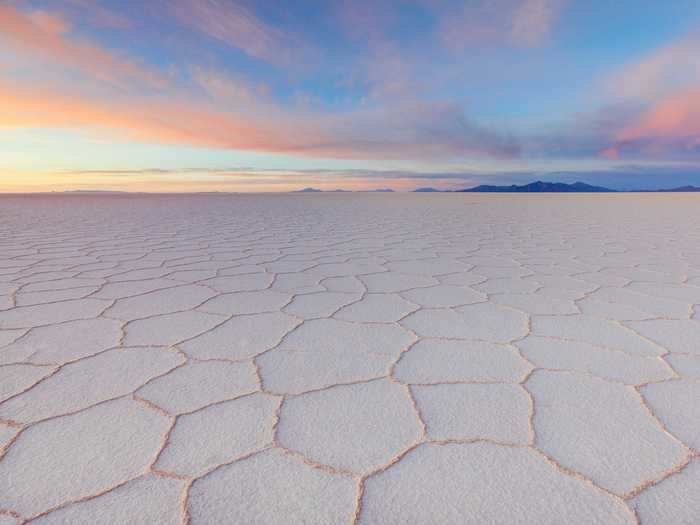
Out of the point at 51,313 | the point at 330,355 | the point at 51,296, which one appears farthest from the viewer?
the point at 51,296

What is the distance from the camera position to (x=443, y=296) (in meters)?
2.03

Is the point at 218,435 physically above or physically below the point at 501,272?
above

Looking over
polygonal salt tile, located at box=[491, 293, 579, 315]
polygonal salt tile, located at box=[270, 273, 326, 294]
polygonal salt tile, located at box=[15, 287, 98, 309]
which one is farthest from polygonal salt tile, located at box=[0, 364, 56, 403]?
polygonal salt tile, located at box=[491, 293, 579, 315]

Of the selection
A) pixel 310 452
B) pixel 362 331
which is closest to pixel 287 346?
pixel 362 331

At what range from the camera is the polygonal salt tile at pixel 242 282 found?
2184mm

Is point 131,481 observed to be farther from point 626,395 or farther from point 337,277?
point 337,277

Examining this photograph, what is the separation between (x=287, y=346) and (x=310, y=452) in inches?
22.2

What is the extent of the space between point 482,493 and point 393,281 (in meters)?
1.60

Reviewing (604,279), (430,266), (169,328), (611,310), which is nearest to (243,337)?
(169,328)

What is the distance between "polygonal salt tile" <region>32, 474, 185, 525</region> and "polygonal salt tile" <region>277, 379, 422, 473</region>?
22cm

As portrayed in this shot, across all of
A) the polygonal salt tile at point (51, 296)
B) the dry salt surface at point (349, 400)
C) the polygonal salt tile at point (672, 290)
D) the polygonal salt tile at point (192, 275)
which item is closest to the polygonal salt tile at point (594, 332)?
the dry salt surface at point (349, 400)

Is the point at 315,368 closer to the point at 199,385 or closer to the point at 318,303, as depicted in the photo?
the point at 199,385

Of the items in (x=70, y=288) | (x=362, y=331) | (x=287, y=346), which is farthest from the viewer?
(x=70, y=288)

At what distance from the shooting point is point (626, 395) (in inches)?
42.9
